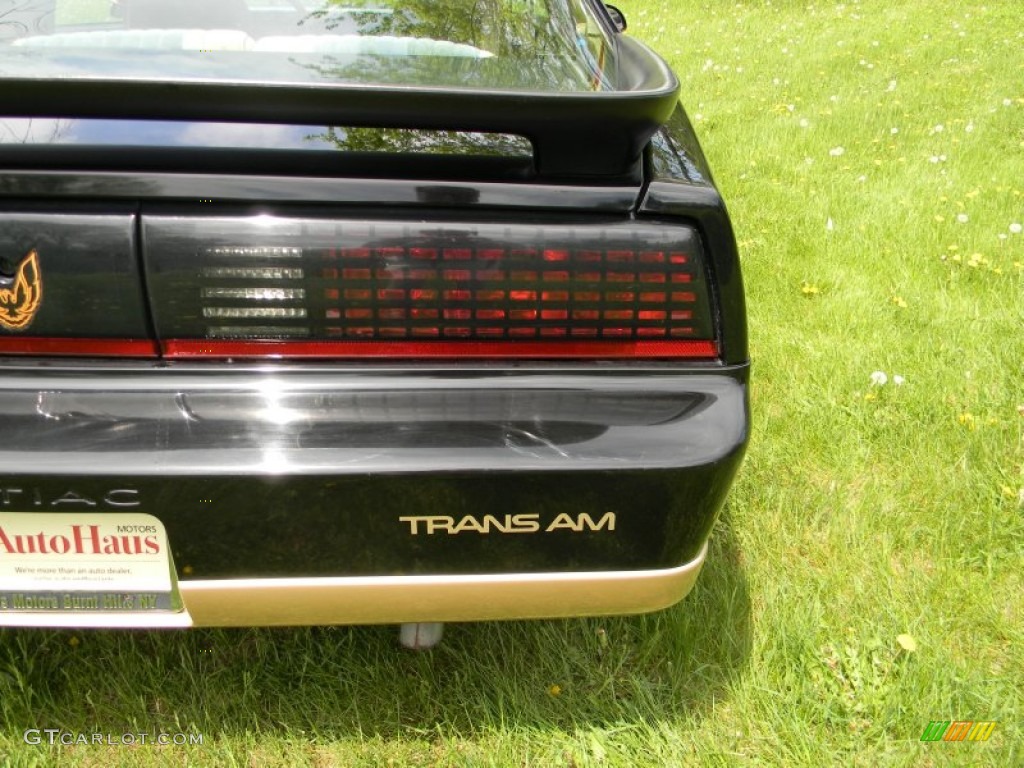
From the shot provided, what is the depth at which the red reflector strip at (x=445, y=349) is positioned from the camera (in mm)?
1360

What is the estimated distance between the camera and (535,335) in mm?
1408

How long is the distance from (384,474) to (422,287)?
0.30 metres

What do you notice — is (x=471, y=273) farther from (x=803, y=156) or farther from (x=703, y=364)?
(x=803, y=156)

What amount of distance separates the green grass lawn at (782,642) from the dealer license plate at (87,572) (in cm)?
46

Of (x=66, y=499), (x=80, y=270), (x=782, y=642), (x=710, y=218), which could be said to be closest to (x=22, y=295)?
(x=80, y=270)

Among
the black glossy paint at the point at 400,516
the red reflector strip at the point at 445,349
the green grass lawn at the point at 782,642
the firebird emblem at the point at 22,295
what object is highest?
the firebird emblem at the point at 22,295

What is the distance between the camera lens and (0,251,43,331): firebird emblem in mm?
1289

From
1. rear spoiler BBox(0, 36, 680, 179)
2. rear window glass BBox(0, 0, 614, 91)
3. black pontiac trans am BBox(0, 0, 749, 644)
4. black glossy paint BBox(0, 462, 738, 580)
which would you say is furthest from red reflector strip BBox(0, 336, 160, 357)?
rear window glass BBox(0, 0, 614, 91)

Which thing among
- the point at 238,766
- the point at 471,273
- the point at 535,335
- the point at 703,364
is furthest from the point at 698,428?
the point at 238,766

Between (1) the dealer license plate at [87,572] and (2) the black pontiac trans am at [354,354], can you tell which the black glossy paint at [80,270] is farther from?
(1) the dealer license plate at [87,572]

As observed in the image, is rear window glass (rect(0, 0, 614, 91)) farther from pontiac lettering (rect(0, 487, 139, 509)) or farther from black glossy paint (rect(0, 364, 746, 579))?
pontiac lettering (rect(0, 487, 139, 509))

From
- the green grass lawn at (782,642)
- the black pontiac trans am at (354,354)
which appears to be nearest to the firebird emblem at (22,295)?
the black pontiac trans am at (354,354)

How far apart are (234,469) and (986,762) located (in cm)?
154

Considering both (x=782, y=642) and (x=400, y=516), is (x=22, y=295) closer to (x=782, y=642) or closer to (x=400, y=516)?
(x=400, y=516)
